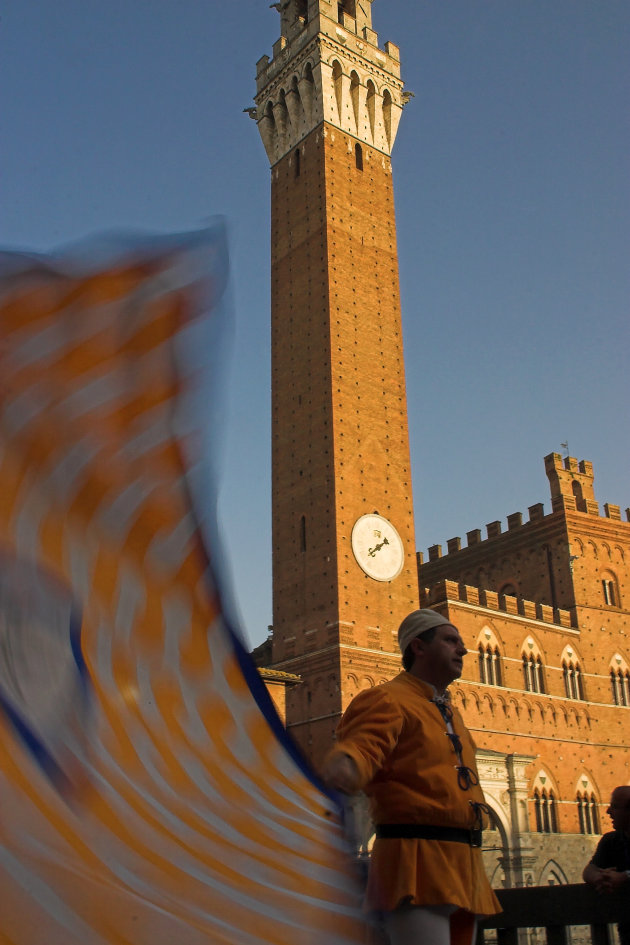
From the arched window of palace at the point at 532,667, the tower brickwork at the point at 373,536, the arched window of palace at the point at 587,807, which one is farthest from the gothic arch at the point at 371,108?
the arched window of palace at the point at 587,807

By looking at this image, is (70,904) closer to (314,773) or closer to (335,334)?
(314,773)

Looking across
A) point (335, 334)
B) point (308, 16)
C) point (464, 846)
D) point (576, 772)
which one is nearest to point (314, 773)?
point (464, 846)

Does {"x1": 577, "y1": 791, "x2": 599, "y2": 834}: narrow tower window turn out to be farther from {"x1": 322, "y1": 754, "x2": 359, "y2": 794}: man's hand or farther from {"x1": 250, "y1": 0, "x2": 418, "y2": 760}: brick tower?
{"x1": 322, "y1": 754, "x2": 359, "y2": 794}: man's hand

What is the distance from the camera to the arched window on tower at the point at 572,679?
26.9 meters

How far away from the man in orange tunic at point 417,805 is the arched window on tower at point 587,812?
2506cm

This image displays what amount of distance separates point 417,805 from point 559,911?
884 millimetres

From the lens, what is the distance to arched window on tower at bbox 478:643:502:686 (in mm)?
24358

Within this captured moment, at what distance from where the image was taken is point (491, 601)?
25.6 m

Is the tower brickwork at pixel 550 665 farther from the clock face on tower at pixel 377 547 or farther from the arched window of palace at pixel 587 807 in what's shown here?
the clock face on tower at pixel 377 547

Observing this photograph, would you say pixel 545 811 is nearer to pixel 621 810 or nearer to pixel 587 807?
pixel 587 807

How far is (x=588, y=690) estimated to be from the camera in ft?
90.0

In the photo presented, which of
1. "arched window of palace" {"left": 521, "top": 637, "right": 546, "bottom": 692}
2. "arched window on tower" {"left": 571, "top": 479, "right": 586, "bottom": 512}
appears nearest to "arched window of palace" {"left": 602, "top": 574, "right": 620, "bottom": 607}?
"arched window on tower" {"left": 571, "top": 479, "right": 586, "bottom": 512}

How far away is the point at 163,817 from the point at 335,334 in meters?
22.9

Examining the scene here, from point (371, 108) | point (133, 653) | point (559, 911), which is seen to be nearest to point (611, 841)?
point (559, 911)
